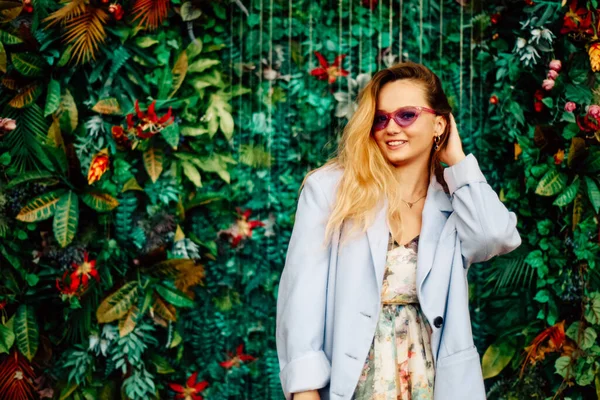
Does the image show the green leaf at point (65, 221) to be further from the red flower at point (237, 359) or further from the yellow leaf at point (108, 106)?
the red flower at point (237, 359)

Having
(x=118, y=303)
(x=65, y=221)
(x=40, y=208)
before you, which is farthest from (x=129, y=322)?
(x=40, y=208)

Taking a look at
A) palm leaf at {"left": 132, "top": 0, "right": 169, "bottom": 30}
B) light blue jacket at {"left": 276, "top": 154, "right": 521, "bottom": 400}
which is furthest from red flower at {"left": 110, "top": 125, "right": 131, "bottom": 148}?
light blue jacket at {"left": 276, "top": 154, "right": 521, "bottom": 400}

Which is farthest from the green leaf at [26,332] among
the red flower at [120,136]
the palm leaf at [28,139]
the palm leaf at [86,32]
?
the palm leaf at [86,32]

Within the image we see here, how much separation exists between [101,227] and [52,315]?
511 millimetres

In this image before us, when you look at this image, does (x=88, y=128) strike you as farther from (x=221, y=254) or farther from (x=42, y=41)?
(x=221, y=254)

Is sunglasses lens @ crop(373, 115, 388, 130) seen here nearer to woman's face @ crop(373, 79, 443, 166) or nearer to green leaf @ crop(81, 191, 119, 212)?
woman's face @ crop(373, 79, 443, 166)

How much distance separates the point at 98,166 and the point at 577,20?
A: 2.44 m

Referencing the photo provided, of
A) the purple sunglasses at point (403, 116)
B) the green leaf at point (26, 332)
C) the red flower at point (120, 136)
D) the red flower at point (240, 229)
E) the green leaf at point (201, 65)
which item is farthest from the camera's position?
the red flower at point (240, 229)

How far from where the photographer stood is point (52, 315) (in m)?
4.24

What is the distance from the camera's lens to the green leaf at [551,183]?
13.1 feet

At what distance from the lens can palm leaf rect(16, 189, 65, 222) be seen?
407 centimetres

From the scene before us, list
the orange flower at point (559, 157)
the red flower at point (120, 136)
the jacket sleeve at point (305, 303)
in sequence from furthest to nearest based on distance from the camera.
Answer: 1. the red flower at point (120, 136)
2. the orange flower at point (559, 157)
3. the jacket sleeve at point (305, 303)

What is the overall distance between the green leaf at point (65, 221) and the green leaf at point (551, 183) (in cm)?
226

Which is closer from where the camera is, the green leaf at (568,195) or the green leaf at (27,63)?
the green leaf at (568,195)
